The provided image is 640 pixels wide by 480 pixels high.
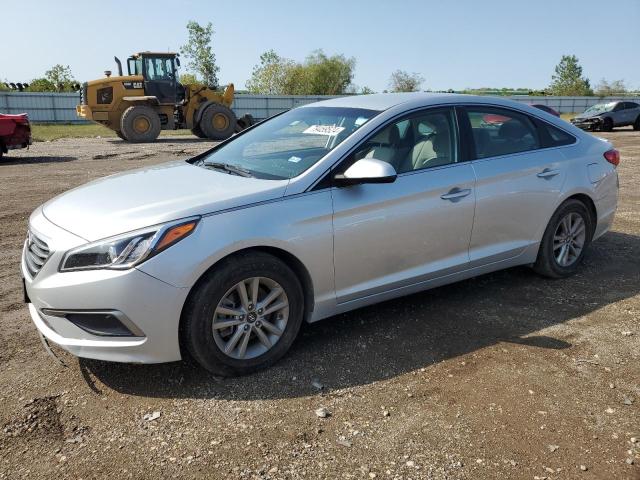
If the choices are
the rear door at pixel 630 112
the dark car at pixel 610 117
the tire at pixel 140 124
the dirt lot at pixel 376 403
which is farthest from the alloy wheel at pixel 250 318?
the rear door at pixel 630 112

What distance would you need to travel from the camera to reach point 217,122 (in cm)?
2227

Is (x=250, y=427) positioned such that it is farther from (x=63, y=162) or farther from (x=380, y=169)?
(x=63, y=162)

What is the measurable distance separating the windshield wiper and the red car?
1186 centimetres

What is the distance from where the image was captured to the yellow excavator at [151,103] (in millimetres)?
20703

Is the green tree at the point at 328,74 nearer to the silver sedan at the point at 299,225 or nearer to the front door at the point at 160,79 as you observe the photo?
the front door at the point at 160,79

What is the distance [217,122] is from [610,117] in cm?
1780

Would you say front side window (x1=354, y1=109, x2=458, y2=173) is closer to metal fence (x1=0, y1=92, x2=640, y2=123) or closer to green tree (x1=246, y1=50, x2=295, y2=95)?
metal fence (x1=0, y1=92, x2=640, y2=123)

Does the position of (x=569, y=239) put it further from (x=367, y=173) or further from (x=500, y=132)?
(x=367, y=173)

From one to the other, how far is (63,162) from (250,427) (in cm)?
1342

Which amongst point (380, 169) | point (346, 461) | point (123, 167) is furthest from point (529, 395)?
point (123, 167)

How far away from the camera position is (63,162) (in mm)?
14484

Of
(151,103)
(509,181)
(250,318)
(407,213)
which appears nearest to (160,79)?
(151,103)

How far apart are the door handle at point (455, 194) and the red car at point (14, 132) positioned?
13.1 m

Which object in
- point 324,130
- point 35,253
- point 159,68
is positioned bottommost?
A: point 35,253
